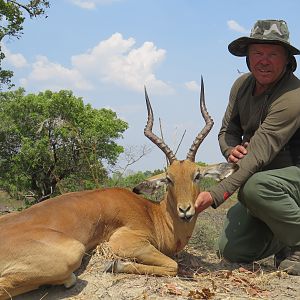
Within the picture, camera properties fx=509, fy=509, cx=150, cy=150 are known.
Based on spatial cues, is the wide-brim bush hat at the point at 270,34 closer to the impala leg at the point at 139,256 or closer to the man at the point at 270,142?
the man at the point at 270,142

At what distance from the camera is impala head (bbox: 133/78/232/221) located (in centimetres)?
566

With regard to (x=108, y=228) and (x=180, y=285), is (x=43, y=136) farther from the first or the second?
(x=180, y=285)

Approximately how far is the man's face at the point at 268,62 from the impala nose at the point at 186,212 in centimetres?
177

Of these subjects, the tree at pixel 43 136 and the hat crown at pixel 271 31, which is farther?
the tree at pixel 43 136

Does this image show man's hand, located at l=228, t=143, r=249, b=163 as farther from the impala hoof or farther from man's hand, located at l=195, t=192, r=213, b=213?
the impala hoof

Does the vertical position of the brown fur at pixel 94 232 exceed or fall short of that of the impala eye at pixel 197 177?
it falls short

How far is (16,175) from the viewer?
1650cm

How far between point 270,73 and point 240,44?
618 millimetres

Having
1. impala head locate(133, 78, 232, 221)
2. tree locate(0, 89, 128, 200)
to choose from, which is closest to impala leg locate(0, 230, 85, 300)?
impala head locate(133, 78, 232, 221)

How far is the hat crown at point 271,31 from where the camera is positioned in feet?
19.2

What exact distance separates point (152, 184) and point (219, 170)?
857 mm

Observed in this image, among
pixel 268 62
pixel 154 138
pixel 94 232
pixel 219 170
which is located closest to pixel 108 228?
pixel 94 232

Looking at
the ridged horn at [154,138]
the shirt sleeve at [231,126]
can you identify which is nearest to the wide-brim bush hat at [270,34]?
the shirt sleeve at [231,126]

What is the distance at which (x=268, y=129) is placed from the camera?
5.73m
